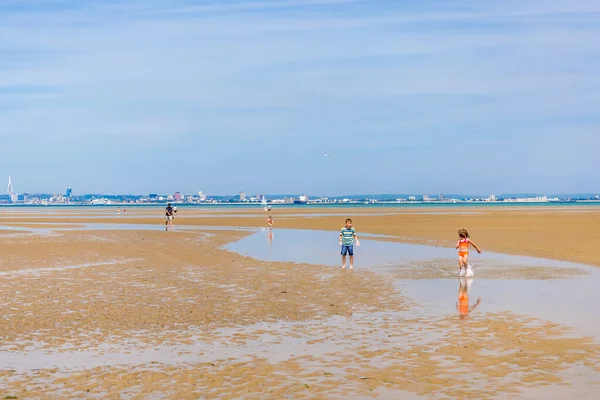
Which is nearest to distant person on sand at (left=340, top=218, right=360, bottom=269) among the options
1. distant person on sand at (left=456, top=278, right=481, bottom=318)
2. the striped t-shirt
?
the striped t-shirt

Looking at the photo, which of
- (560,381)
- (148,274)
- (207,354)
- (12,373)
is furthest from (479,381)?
(148,274)

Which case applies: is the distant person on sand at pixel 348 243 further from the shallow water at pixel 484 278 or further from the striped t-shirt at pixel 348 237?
the shallow water at pixel 484 278

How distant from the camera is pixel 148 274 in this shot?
82.0 feet

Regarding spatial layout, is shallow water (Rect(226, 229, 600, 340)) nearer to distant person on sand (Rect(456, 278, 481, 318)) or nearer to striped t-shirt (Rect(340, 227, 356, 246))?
distant person on sand (Rect(456, 278, 481, 318))

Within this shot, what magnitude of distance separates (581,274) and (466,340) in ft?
41.9

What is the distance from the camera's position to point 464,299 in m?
18.3

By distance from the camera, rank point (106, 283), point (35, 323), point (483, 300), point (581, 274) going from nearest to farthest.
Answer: point (35, 323), point (483, 300), point (106, 283), point (581, 274)

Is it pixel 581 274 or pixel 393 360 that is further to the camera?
pixel 581 274

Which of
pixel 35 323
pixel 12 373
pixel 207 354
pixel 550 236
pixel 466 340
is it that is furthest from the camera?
pixel 550 236

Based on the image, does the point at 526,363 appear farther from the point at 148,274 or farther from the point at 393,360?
the point at 148,274

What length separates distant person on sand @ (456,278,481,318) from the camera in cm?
1617

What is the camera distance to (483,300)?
59.3ft

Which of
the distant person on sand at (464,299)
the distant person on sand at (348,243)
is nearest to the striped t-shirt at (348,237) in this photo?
the distant person on sand at (348,243)

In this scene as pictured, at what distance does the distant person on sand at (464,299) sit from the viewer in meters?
16.2
